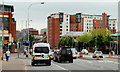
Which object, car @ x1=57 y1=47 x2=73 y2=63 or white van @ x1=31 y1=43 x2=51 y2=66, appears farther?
car @ x1=57 y1=47 x2=73 y2=63

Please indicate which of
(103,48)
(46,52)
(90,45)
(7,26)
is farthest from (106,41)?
(46,52)

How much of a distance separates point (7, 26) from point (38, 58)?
2667 inches

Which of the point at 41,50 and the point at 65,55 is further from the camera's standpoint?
the point at 65,55

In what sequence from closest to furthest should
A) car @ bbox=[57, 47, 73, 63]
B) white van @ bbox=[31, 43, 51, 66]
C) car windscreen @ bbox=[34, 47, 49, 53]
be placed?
1. white van @ bbox=[31, 43, 51, 66]
2. car windscreen @ bbox=[34, 47, 49, 53]
3. car @ bbox=[57, 47, 73, 63]

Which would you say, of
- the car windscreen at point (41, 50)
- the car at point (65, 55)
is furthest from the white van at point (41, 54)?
the car at point (65, 55)

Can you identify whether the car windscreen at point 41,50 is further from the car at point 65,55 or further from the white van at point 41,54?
the car at point 65,55

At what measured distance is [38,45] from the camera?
102 feet

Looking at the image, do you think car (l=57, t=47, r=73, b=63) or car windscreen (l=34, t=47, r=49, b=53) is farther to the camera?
car (l=57, t=47, r=73, b=63)

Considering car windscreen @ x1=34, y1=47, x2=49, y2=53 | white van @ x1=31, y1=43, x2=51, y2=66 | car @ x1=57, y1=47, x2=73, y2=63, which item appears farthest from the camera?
car @ x1=57, y1=47, x2=73, y2=63

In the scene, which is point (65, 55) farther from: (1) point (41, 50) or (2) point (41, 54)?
Result: (2) point (41, 54)

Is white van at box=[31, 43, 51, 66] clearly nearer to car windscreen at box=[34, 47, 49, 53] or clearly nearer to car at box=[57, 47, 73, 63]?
car windscreen at box=[34, 47, 49, 53]

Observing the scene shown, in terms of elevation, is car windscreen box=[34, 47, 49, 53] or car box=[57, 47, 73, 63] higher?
car windscreen box=[34, 47, 49, 53]

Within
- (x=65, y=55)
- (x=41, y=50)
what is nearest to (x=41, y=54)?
(x=41, y=50)

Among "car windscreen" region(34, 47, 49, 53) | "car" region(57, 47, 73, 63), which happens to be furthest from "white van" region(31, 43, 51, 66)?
"car" region(57, 47, 73, 63)
